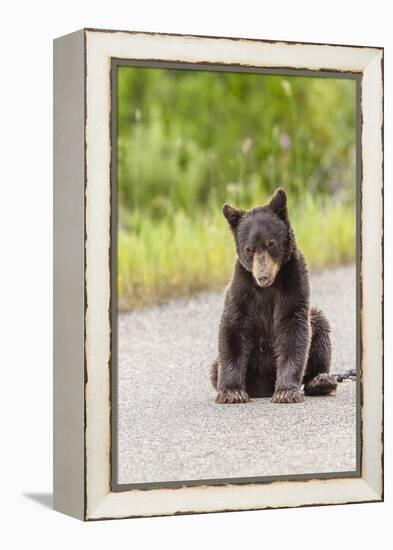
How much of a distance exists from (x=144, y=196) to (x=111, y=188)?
18.6 feet

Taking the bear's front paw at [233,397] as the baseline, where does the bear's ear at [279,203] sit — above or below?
above

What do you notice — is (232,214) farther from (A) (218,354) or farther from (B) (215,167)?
(B) (215,167)

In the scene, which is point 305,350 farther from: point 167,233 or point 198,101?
point 198,101

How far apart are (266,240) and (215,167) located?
17.7 feet

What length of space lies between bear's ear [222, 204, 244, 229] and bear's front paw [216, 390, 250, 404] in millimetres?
819

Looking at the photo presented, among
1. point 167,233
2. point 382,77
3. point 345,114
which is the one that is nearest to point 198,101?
point 345,114

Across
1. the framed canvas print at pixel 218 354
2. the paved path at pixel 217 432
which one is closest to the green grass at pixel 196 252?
the framed canvas print at pixel 218 354

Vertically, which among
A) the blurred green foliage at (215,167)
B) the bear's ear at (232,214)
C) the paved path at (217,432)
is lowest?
the paved path at (217,432)

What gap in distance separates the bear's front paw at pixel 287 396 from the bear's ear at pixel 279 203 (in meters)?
0.85

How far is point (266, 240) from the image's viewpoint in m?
5.50

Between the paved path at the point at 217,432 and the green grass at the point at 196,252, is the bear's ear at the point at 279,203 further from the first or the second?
the green grass at the point at 196,252

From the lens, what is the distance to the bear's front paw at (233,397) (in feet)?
17.9

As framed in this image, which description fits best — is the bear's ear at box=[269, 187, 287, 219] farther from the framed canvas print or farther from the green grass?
the green grass

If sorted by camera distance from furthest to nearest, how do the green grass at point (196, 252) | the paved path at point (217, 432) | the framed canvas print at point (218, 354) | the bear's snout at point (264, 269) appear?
the green grass at point (196, 252)
the bear's snout at point (264, 269)
the paved path at point (217, 432)
the framed canvas print at point (218, 354)
